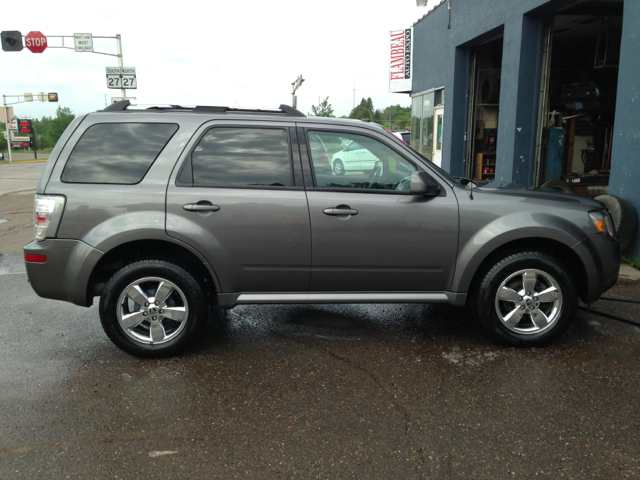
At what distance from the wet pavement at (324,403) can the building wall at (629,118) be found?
2614 millimetres

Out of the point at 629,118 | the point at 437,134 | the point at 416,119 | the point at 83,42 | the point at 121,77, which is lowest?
the point at 437,134

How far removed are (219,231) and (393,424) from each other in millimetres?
1899

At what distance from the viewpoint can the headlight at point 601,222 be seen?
4.39 m

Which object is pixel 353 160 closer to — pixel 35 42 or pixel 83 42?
pixel 83 42

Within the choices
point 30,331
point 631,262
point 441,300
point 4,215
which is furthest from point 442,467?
point 4,215

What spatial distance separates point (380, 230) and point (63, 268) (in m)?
2.42

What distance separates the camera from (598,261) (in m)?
4.36

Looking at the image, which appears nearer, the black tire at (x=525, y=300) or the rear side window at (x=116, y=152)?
the rear side window at (x=116, y=152)

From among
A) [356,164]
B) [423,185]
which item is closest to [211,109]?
[356,164]

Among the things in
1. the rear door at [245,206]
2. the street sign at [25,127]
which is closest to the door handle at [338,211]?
the rear door at [245,206]

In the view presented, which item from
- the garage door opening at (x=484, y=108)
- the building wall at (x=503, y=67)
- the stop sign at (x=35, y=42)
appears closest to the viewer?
the building wall at (x=503, y=67)

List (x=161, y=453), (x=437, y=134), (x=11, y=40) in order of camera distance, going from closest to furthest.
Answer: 1. (x=161, y=453)
2. (x=437, y=134)
3. (x=11, y=40)

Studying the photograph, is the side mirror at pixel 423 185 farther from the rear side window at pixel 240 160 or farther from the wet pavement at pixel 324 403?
the wet pavement at pixel 324 403

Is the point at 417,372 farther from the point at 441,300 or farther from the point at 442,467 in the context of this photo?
the point at 442,467
